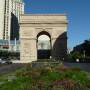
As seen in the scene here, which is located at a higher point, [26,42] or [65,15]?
[65,15]

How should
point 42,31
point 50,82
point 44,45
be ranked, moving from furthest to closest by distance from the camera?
point 44,45 → point 42,31 → point 50,82

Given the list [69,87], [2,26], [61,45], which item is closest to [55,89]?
[69,87]

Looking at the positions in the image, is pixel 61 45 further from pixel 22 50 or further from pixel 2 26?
pixel 2 26

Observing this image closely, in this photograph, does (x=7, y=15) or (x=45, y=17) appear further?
(x=7, y=15)

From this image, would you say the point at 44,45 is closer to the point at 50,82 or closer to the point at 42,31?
the point at 42,31

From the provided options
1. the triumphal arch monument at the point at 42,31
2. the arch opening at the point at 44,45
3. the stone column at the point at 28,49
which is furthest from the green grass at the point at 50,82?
the arch opening at the point at 44,45

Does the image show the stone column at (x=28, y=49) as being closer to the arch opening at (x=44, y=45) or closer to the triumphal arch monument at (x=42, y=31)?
the triumphal arch monument at (x=42, y=31)

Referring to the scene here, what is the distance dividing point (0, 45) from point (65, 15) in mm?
99795

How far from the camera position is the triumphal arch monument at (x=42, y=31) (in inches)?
3337

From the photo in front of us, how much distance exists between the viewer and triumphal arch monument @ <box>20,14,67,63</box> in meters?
84.8

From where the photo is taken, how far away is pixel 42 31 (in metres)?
87.5

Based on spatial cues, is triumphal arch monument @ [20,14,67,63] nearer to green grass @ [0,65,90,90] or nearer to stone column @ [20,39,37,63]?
stone column @ [20,39,37,63]

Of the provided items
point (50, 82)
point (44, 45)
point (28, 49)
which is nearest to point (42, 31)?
point (28, 49)

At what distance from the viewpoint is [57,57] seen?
280 ft
